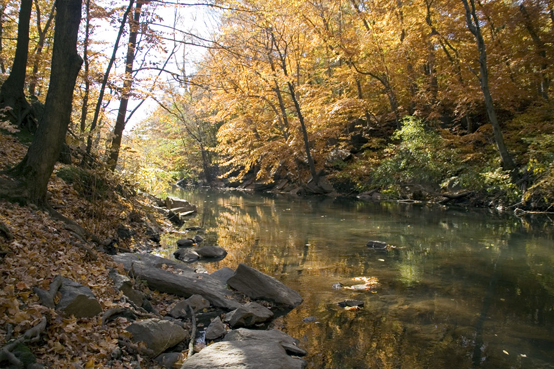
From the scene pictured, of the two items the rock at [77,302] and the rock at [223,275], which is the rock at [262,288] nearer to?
the rock at [223,275]

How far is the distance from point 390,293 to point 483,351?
1.87m

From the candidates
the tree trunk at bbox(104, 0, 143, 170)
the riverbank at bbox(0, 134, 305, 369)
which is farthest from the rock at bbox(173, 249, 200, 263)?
the tree trunk at bbox(104, 0, 143, 170)

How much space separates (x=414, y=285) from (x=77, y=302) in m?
4.83

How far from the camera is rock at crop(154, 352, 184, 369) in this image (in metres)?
3.72

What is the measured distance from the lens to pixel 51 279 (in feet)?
13.0

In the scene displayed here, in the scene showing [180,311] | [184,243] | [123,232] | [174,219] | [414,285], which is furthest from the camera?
[174,219]

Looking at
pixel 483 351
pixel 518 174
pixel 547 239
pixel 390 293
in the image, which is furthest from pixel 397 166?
pixel 483 351

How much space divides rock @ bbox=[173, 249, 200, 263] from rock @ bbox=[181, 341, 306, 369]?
422 cm

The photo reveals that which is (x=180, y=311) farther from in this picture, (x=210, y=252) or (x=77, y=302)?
(x=210, y=252)

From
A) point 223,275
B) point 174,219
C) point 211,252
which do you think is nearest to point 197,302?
point 223,275

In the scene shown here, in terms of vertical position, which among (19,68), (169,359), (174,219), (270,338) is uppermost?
(19,68)

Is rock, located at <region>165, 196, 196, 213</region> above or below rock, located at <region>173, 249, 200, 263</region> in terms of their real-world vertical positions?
above

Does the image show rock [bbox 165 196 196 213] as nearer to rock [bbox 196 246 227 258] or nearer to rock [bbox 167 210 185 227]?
rock [bbox 167 210 185 227]

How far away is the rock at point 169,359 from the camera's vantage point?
12.2 ft
